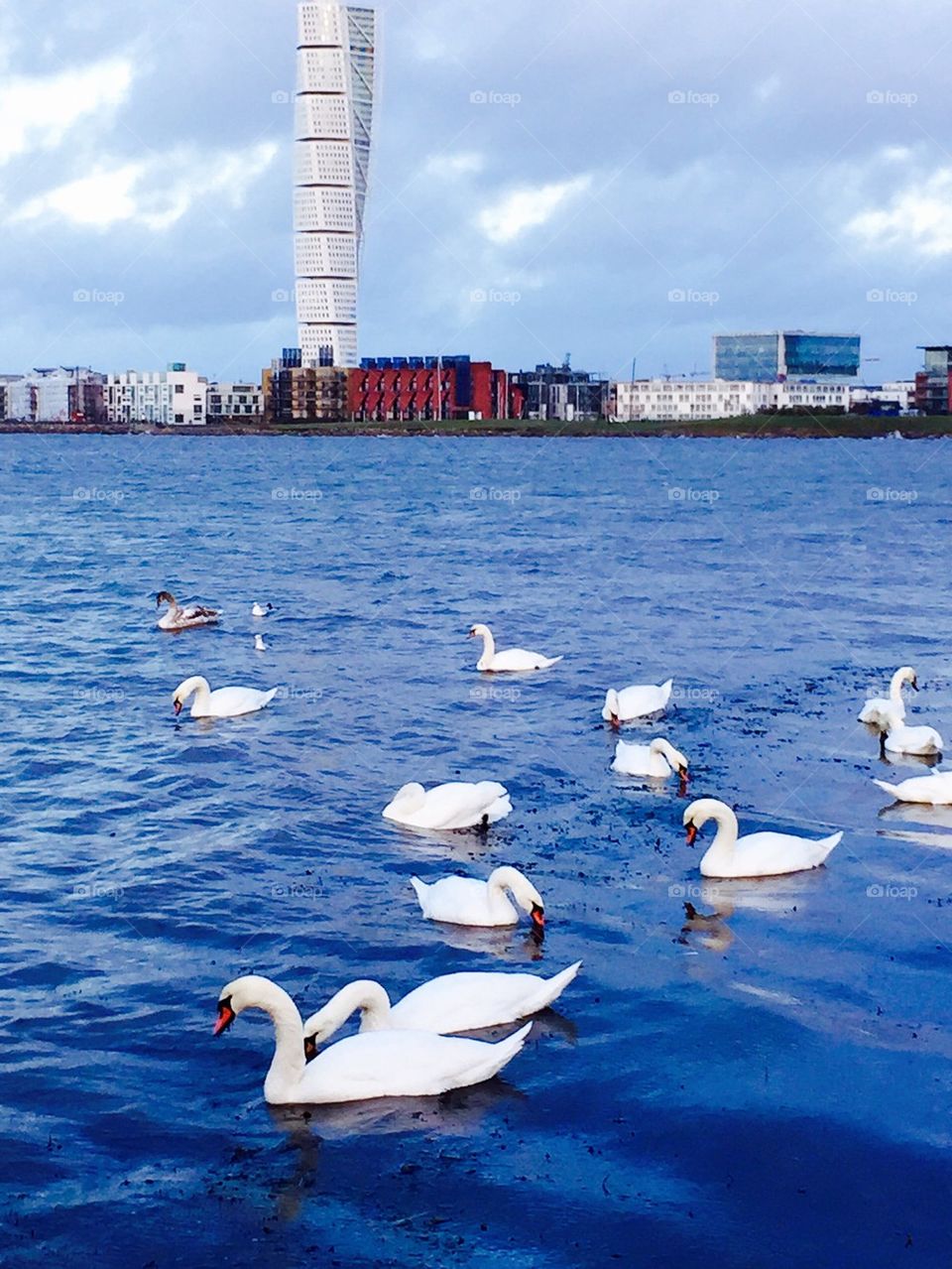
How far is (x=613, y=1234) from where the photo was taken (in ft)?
23.4

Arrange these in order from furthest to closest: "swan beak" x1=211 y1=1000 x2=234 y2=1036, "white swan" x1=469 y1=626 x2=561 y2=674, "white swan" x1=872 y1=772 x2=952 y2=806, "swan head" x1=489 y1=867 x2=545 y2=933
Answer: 1. "white swan" x1=469 y1=626 x2=561 y2=674
2. "white swan" x1=872 y1=772 x2=952 y2=806
3. "swan head" x1=489 y1=867 x2=545 y2=933
4. "swan beak" x1=211 y1=1000 x2=234 y2=1036

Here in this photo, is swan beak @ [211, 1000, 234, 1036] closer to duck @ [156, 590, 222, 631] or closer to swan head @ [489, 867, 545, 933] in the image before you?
swan head @ [489, 867, 545, 933]

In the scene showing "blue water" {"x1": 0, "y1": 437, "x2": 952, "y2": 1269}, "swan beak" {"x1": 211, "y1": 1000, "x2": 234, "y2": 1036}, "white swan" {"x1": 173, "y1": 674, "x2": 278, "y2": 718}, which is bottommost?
"blue water" {"x1": 0, "y1": 437, "x2": 952, "y2": 1269}

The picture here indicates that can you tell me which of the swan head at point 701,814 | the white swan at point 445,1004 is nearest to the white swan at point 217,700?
the swan head at point 701,814

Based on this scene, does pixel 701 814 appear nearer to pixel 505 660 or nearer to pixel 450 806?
pixel 450 806

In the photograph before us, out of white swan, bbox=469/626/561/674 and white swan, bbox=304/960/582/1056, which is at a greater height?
white swan, bbox=469/626/561/674

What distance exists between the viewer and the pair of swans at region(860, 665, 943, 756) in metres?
16.2

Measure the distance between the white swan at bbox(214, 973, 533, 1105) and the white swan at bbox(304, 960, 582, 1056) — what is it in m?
0.24

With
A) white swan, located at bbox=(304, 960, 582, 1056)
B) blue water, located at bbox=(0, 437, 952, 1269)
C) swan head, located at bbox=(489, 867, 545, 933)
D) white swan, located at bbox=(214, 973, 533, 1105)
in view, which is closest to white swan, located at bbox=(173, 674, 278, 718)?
blue water, located at bbox=(0, 437, 952, 1269)

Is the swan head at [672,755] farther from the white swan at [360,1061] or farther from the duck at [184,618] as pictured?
the duck at [184,618]

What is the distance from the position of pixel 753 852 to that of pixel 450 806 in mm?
2644

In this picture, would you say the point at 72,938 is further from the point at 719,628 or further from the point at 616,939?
the point at 719,628

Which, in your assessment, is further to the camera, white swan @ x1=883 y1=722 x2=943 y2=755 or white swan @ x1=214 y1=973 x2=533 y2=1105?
white swan @ x1=883 y1=722 x2=943 y2=755

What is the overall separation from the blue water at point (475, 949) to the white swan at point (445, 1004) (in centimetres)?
25
